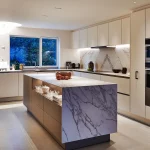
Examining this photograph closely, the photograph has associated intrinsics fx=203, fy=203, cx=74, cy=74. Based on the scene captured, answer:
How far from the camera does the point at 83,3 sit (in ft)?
12.3

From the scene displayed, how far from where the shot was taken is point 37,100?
4.00 m

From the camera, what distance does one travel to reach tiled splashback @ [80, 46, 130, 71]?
5.33 metres

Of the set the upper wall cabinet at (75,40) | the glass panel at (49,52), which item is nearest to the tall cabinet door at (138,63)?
the upper wall cabinet at (75,40)

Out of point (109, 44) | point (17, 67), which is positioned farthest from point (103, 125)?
point (17, 67)

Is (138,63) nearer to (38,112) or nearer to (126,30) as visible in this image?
(126,30)

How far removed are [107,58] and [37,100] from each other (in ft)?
9.23

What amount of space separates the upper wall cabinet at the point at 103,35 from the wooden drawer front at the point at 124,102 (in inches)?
62.4

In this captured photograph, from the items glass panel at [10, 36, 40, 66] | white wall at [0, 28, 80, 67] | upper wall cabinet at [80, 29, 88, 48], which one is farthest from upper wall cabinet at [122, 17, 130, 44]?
glass panel at [10, 36, 40, 66]

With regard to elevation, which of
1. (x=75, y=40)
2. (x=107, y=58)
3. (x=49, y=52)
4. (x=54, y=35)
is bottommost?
(x=107, y=58)

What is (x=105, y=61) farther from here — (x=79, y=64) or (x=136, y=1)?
(x=136, y=1)

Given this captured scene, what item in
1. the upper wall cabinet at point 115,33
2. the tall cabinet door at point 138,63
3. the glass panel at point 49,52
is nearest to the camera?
the tall cabinet door at point 138,63

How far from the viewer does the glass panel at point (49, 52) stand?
7164 mm

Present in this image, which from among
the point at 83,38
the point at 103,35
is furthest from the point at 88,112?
the point at 83,38

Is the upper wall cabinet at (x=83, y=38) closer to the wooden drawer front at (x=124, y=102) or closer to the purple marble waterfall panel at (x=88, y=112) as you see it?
the wooden drawer front at (x=124, y=102)
